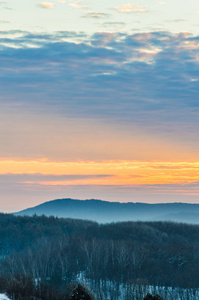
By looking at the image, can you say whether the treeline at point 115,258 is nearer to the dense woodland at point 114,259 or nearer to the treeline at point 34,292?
the dense woodland at point 114,259

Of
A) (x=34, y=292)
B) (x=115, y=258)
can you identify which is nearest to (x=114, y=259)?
(x=115, y=258)

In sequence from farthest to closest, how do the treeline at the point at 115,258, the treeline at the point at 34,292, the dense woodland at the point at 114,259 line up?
the treeline at the point at 115,258 → the dense woodland at the point at 114,259 → the treeline at the point at 34,292

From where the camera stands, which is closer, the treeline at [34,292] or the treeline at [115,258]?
the treeline at [34,292]

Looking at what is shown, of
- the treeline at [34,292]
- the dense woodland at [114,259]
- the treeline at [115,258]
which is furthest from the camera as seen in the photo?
the treeline at [115,258]

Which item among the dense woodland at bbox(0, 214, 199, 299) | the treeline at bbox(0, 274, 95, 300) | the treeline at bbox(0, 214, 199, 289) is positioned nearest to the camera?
the treeline at bbox(0, 274, 95, 300)

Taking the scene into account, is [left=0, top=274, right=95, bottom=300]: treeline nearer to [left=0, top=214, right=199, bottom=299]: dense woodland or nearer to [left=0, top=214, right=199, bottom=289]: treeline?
[left=0, top=214, right=199, bottom=299]: dense woodland

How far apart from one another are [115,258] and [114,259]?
1.98 ft

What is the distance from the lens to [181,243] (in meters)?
160

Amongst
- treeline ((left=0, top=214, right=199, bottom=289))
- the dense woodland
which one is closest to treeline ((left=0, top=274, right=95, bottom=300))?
the dense woodland

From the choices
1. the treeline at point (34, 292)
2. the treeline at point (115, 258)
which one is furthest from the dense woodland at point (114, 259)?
the treeline at point (34, 292)

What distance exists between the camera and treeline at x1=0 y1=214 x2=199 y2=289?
4774 inches

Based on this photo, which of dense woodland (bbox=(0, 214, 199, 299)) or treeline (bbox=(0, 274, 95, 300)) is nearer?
treeline (bbox=(0, 274, 95, 300))

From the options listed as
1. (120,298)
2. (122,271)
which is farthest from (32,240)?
(120,298)

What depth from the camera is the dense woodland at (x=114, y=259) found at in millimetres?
120500
